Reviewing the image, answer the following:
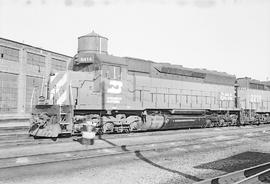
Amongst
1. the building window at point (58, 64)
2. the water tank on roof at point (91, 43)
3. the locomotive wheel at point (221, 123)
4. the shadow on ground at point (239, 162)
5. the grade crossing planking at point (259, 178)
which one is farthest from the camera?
the building window at point (58, 64)

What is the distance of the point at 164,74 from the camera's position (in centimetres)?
1492

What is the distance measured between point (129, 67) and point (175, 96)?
3463mm

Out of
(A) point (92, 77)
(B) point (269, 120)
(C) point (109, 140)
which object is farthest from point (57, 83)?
(B) point (269, 120)

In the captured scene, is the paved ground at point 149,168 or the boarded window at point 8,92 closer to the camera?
the paved ground at point 149,168

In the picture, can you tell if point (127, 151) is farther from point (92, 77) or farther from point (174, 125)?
point (174, 125)

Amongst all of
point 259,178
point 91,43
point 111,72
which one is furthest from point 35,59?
point 259,178

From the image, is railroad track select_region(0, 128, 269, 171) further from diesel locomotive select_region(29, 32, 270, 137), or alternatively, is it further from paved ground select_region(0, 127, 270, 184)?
diesel locomotive select_region(29, 32, 270, 137)

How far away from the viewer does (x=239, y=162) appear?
768cm

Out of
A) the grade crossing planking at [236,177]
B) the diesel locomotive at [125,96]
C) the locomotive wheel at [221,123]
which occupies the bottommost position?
the grade crossing planking at [236,177]

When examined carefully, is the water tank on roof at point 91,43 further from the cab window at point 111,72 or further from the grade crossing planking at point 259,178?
the grade crossing planking at point 259,178

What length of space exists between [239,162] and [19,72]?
23.2m

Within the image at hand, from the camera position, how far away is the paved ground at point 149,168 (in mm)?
5645

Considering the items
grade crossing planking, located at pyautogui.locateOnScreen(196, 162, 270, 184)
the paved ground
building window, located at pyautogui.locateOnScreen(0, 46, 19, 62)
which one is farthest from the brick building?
grade crossing planking, located at pyautogui.locateOnScreen(196, 162, 270, 184)

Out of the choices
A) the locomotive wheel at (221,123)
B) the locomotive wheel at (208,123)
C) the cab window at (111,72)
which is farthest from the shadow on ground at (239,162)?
the locomotive wheel at (221,123)
